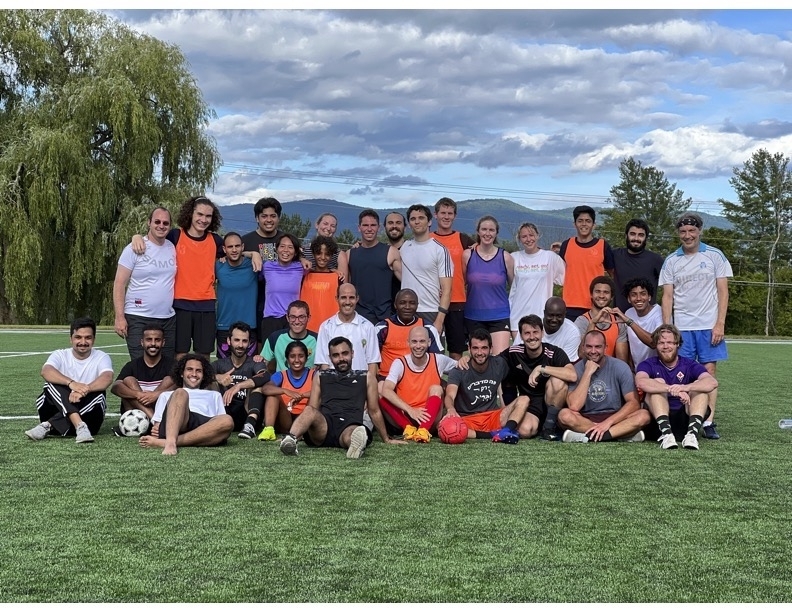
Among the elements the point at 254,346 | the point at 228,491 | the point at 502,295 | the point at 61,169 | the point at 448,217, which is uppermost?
the point at 61,169

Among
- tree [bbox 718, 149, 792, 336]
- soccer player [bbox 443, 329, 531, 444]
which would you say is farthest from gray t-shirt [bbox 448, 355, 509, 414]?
tree [bbox 718, 149, 792, 336]

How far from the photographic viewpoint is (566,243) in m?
8.30

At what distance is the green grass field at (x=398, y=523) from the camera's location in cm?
347

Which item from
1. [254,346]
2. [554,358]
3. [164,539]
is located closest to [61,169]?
[254,346]

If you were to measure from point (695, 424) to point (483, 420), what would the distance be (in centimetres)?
166

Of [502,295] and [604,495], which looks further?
[502,295]

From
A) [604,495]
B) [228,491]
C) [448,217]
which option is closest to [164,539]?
[228,491]

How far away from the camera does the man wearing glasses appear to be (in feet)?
24.5

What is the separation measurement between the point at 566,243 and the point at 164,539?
5.23 metres

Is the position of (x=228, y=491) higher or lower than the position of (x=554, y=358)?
lower

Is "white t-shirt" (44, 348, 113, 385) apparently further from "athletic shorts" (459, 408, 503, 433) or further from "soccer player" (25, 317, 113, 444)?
"athletic shorts" (459, 408, 503, 433)
